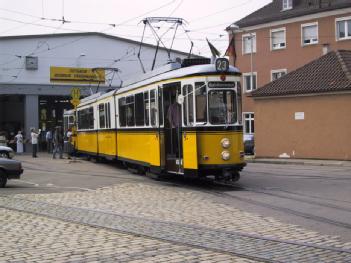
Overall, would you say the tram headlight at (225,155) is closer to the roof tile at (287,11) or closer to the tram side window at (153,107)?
the tram side window at (153,107)

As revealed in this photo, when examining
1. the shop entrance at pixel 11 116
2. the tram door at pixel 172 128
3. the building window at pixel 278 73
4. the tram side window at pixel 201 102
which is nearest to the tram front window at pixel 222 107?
the tram side window at pixel 201 102

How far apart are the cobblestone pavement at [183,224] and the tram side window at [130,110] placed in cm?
476

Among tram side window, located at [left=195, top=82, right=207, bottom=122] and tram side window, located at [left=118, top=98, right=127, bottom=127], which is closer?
tram side window, located at [left=195, top=82, right=207, bottom=122]

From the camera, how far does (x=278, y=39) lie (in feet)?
159

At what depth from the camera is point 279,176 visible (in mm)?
18766

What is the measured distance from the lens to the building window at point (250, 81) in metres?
50.2

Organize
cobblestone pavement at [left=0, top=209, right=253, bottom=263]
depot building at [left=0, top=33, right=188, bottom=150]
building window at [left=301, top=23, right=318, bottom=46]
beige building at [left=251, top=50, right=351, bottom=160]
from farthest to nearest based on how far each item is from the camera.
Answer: depot building at [left=0, top=33, right=188, bottom=150], building window at [left=301, top=23, right=318, bottom=46], beige building at [left=251, top=50, right=351, bottom=160], cobblestone pavement at [left=0, top=209, right=253, bottom=263]

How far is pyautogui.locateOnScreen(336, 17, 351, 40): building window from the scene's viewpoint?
43500 millimetres

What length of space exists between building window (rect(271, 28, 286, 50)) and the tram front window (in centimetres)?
3443

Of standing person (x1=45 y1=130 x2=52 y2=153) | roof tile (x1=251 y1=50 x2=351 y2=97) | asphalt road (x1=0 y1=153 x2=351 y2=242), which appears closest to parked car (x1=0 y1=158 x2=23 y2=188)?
asphalt road (x1=0 y1=153 x2=351 y2=242)

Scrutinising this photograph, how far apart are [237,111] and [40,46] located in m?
34.7

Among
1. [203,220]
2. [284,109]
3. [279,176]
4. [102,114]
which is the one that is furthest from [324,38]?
[203,220]

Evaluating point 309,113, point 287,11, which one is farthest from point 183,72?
point 287,11

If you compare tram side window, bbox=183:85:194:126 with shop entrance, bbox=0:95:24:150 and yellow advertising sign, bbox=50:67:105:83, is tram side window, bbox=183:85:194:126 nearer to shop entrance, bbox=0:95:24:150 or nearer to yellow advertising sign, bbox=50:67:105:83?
yellow advertising sign, bbox=50:67:105:83
